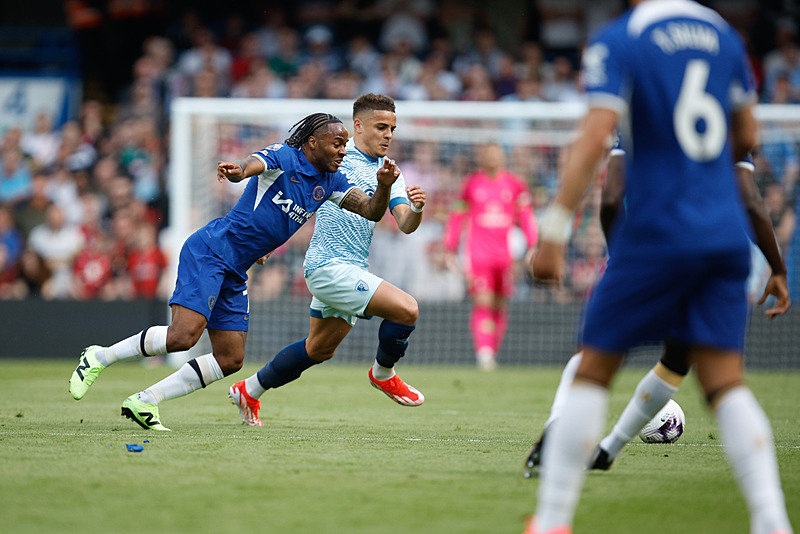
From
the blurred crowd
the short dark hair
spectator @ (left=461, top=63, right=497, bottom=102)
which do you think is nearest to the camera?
the short dark hair

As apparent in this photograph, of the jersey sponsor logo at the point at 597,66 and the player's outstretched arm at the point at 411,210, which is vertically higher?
the jersey sponsor logo at the point at 597,66

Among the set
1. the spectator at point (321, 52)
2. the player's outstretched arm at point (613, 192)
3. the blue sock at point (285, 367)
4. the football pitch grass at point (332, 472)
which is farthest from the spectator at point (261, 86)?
the player's outstretched arm at point (613, 192)

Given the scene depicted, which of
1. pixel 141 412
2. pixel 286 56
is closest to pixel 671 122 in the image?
pixel 141 412

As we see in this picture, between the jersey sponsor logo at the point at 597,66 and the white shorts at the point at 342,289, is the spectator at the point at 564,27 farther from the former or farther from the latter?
the jersey sponsor logo at the point at 597,66

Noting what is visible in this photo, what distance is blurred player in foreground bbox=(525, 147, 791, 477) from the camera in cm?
443

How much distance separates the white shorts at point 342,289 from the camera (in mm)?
6711

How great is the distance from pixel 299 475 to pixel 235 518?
96 cm

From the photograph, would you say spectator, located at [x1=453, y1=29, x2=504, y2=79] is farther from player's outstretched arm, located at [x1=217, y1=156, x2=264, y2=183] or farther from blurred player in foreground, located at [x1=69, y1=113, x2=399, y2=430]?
player's outstretched arm, located at [x1=217, y1=156, x2=264, y2=183]

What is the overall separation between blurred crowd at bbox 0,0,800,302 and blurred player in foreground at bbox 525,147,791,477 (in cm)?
800

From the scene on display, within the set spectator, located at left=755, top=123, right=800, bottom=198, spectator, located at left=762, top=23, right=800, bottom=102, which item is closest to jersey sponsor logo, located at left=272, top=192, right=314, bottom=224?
spectator, located at left=755, top=123, right=800, bottom=198

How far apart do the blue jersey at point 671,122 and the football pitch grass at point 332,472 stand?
1.10 metres

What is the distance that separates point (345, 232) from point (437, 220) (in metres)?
6.57

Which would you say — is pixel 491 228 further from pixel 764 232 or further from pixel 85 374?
pixel 764 232

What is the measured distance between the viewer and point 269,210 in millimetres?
6469
